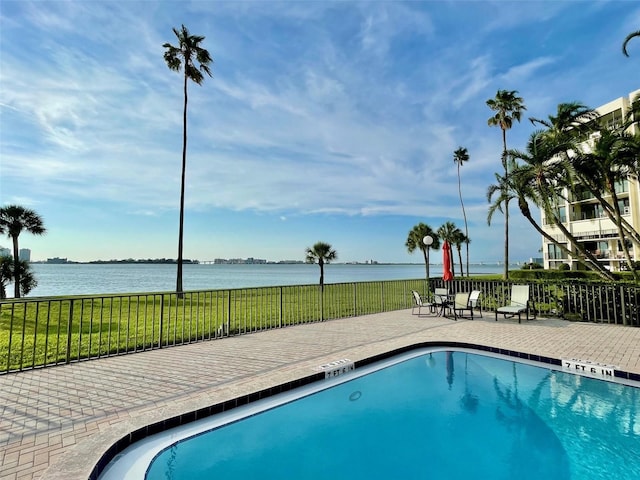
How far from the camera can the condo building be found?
27375 millimetres

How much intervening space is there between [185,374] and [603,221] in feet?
123

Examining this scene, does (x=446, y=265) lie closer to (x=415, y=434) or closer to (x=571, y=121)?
(x=415, y=434)

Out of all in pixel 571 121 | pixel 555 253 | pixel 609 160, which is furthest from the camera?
pixel 555 253

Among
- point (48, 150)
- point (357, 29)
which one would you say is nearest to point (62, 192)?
point (48, 150)

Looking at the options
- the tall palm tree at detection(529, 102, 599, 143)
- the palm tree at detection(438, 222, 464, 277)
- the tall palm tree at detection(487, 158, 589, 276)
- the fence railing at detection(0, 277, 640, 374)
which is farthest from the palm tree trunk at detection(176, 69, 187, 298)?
the palm tree at detection(438, 222, 464, 277)

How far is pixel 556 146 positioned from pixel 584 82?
248cm

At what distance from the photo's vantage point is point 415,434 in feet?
11.8

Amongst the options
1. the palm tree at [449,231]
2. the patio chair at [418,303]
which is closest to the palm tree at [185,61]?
the patio chair at [418,303]

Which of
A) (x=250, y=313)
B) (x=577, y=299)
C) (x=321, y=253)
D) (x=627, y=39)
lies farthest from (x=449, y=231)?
→ (x=250, y=313)

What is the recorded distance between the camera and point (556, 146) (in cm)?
1260

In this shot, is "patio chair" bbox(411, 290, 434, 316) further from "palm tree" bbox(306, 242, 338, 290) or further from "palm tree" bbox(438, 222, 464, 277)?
"palm tree" bbox(438, 222, 464, 277)

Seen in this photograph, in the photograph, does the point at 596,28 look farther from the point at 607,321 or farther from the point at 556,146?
the point at 607,321

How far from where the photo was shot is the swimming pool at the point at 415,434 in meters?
2.90

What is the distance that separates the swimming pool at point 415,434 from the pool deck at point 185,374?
309 millimetres
